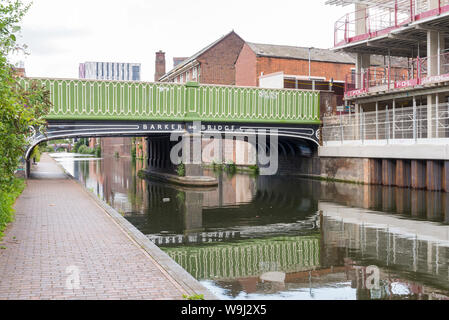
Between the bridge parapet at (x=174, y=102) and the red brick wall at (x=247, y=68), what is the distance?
1110cm

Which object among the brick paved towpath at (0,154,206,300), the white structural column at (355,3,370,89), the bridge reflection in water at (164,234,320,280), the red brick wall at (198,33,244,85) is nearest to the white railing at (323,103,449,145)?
the white structural column at (355,3,370,89)

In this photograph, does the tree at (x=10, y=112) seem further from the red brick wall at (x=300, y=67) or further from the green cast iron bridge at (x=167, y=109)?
the red brick wall at (x=300, y=67)

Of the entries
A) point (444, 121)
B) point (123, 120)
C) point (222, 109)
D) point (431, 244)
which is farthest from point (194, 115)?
point (431, 244)

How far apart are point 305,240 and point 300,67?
35.1m

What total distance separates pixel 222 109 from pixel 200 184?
549cm

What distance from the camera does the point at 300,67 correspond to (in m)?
46.1

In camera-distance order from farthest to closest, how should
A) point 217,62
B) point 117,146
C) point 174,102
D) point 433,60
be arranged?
point 117,146 → point 217,62 → point 174,102 → point 433,60

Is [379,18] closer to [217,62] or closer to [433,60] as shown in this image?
[433,60]

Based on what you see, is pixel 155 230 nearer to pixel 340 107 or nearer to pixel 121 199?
pixel 121 199

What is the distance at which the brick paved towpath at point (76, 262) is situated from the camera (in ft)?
21.8

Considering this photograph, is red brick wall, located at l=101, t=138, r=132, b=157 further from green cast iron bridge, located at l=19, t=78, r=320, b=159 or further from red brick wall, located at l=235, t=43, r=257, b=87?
green cast iron bridge, located at l=19, t=78, r=320, b=159

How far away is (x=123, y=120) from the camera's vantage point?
29609 mm

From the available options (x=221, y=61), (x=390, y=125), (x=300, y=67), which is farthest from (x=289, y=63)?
(x=390, y=125)

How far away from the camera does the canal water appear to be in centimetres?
859
